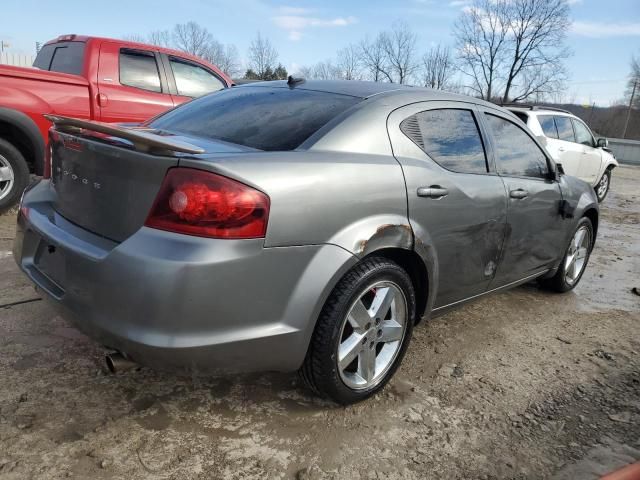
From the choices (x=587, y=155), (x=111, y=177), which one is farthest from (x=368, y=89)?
(x=587, y=155)

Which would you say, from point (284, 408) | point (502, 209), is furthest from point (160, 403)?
point (502, 209)

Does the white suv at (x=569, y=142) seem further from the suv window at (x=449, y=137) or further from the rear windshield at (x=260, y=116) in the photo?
the rear windshield at (x=260, y=116)

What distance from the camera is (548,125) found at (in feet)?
28.3

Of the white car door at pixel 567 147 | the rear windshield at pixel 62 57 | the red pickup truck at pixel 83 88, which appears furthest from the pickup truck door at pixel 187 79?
the white car door at pixel 567 147

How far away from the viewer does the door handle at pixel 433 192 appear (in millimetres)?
2619

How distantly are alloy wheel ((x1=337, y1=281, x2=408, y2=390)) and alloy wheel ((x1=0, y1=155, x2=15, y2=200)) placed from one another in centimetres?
437

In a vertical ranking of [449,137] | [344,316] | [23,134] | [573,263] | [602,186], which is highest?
[449,137]

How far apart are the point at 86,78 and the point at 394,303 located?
461cm

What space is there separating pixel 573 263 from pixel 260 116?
3.24 metres

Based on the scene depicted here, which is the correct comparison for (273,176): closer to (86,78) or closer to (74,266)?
(74,266)

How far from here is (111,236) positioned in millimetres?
2111

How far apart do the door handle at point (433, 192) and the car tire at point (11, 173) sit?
14.4ft

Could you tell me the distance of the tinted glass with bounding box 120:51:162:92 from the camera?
593cm

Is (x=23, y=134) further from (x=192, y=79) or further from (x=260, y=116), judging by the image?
(x=260, y=116)
